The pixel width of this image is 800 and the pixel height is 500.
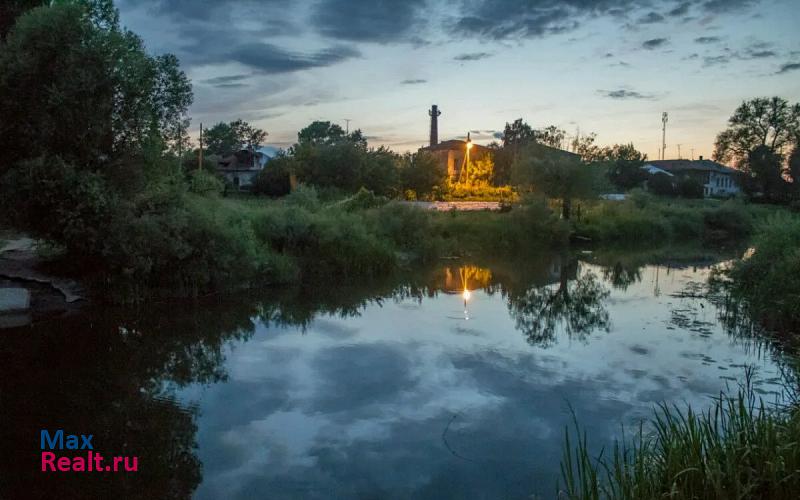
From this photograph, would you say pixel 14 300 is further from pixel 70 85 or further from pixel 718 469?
pixel 718 469

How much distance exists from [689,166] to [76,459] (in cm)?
8902

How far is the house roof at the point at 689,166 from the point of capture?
271 ft

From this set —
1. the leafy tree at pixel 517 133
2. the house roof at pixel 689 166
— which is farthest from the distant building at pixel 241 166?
the house roof at pixel 689 166

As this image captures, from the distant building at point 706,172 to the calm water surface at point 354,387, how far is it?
71.8m

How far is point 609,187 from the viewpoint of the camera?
43375 mm

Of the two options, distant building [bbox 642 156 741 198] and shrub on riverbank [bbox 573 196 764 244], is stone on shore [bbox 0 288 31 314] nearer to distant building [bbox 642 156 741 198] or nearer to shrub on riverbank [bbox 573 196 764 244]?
shrub on riverbank [bbox 573 196 764 244]

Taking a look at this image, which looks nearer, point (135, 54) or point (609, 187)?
point (135, 54)

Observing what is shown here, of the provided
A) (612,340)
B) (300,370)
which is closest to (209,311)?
(300,370)

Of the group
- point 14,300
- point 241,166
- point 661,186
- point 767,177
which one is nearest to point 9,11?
point 14,300

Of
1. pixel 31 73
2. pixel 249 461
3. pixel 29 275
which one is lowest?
pixel 249 461

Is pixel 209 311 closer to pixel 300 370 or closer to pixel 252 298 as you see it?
pixel 252 298

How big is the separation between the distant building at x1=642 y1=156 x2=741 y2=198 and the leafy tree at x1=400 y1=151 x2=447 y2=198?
40468mm

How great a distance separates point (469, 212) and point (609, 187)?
562 inches

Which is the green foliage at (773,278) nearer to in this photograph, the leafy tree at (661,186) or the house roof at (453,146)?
the leafy tree at (661,186)
